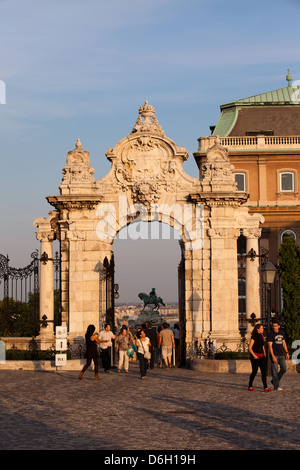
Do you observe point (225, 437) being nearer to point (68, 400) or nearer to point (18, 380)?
point (68, 400)

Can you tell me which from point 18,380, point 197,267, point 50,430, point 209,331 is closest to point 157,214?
point 197,267

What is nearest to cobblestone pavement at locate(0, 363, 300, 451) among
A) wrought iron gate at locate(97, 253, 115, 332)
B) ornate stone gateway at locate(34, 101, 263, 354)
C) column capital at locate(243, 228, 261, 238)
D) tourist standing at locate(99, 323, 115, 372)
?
tourist standing at locate(99, 323, 115, 372)

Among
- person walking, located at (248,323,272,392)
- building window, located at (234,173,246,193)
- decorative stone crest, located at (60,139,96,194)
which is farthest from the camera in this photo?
building window, located at (234,173,246,193)

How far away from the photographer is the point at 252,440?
510 inches

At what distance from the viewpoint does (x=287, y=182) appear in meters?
53.3

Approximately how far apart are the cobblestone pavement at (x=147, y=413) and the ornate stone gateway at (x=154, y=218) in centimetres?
498

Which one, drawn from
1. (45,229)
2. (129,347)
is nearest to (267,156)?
(45,229)

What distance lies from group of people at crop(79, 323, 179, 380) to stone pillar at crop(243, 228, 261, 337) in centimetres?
310

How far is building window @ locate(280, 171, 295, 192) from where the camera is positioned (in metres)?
53.3

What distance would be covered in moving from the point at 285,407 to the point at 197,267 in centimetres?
1220

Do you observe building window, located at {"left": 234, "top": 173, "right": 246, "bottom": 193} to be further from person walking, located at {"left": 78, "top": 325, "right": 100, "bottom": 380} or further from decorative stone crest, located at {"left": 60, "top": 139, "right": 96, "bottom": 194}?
person walking, located at {"left": 78, "top": 325, "right": 100, "bottom": 380}

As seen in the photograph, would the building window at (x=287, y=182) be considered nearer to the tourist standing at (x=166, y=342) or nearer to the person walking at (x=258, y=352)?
the tourist standing at (x=166, y=342)
